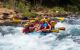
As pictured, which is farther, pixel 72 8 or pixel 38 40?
pixel 72 8

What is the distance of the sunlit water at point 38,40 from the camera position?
1839 centimetres

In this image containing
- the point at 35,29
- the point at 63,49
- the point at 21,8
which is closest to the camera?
the point at 63,49

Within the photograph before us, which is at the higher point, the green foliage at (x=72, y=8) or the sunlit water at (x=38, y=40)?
the sunlit water at (x=38, y=40)

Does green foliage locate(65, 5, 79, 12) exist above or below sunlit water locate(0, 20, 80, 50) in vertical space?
below

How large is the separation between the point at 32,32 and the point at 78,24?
18.8 ft

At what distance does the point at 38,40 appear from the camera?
20.3 meters

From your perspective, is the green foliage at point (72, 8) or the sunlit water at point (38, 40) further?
the green foliage at point (72, 8)

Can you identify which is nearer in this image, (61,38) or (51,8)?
(61,38)

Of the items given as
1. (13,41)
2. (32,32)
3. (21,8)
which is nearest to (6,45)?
(13,41)

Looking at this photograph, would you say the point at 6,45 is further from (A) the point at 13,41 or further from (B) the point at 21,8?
(B) the point at 21,8

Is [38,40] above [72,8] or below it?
above

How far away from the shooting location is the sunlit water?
18391mm

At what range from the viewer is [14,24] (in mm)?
25797

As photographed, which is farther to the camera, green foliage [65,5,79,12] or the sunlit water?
green foliage [65,5,79,12]
